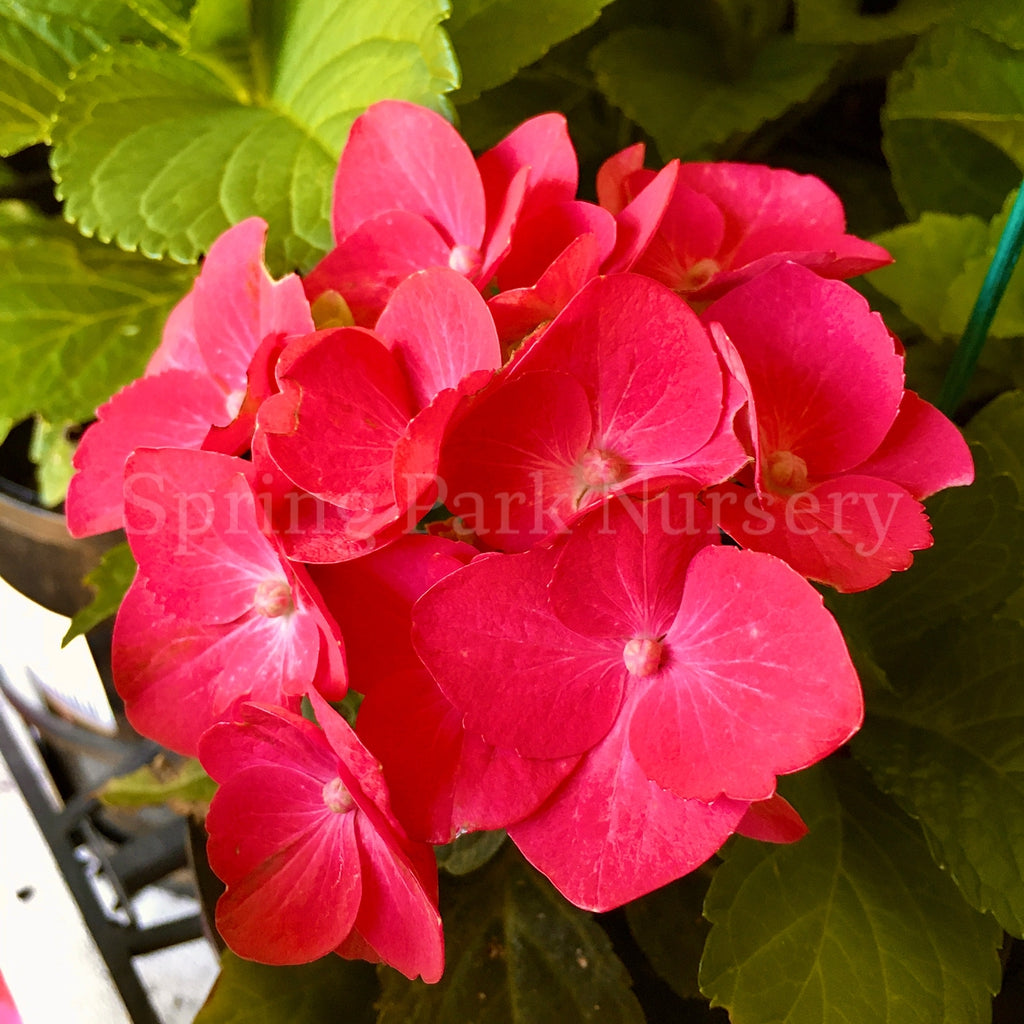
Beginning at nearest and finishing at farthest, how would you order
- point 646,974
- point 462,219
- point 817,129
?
1. point 462,219
2. point 646,974
3. point 817,129

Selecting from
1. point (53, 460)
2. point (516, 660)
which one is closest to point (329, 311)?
point (516, 660)

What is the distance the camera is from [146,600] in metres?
0.39

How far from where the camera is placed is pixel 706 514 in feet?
0.98

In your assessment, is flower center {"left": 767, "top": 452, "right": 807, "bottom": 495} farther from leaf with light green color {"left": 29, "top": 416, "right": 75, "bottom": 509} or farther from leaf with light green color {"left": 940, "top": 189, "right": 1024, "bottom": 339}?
leaf with light green color {"left": 29, "top": 416, "right": 75, "bottom": 509}

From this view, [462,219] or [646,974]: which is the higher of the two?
[462,219]

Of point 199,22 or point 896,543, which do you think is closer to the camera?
point 896,543

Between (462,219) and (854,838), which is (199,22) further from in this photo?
(854,838)

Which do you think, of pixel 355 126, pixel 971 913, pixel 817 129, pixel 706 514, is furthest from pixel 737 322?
pixel 817 129

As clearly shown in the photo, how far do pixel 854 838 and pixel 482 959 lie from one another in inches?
7.9

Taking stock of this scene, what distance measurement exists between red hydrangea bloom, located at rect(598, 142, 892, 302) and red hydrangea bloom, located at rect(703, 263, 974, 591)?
0.04 metres

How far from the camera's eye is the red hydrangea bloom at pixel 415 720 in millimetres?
311

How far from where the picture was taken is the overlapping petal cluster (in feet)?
0.96

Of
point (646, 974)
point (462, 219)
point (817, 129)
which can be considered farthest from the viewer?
point (817, 129)

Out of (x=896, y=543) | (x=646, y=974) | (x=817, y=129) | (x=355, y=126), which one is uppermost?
(x=355, y=126)
